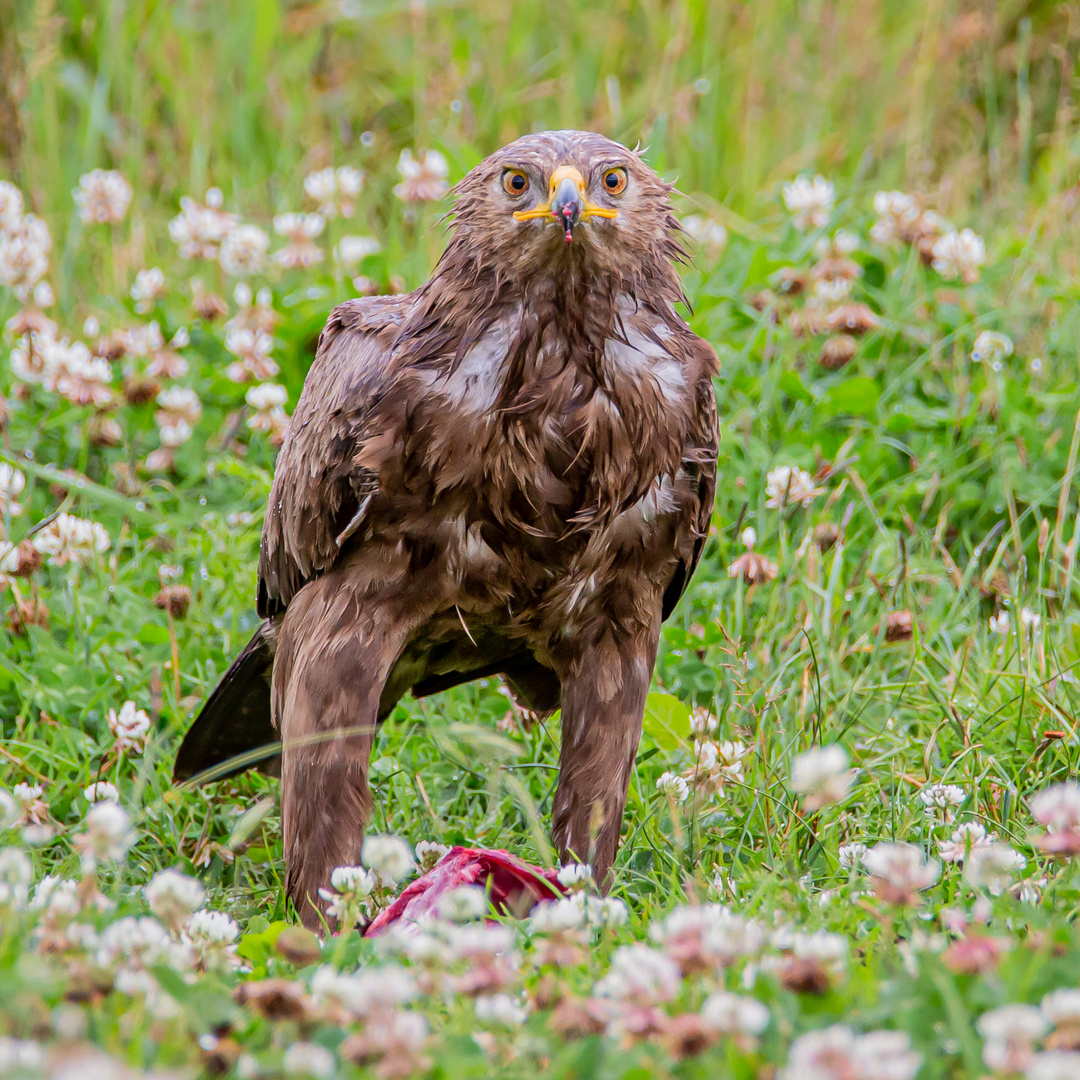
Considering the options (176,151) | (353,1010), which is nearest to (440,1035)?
(353,1010)

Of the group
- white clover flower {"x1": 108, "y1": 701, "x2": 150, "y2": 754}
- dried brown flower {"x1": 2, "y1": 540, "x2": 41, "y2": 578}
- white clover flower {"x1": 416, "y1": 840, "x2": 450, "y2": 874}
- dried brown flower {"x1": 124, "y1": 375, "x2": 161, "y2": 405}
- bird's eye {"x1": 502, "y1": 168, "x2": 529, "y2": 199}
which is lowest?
white clover flower {"x1": 416, "y1": 840, "x2": 450, "y2": 874}

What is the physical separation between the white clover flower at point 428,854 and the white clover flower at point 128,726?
926mm

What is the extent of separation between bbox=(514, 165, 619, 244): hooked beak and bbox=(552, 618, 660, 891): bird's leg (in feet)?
3.31

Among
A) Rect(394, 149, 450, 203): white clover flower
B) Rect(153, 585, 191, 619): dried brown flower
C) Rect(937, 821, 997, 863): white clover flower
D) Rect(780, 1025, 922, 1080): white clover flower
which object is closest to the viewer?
Rect(780, 1025, 922, 1080): white clover flower

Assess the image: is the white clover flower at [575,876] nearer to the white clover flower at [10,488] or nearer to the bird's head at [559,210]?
the bird's head at [559,210]

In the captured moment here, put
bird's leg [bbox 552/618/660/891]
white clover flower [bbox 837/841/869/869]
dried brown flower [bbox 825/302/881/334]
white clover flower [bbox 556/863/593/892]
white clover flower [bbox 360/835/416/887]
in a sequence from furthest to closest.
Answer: dried brown flower [bbox 825/302/881/334], bird's leg [bbox 552/618/660/891], white clover flower [bbox 837/841/869/869], white clover flower [bbox 556/863/593/892], white clover flower [bbox 360/835/416/887]

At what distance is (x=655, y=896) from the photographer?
3.49 metres

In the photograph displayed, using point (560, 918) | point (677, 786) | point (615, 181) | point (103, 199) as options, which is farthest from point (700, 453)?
point (103, 199)

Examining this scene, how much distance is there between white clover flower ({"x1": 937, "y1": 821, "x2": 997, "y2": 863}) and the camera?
3.14 m

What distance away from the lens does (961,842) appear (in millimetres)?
3281

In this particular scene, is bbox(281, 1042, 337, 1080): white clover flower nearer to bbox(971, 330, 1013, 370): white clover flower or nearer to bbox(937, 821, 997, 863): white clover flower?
bbox(937, 821, 997, 863): white clover flower

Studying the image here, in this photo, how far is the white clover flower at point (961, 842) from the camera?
3139mm

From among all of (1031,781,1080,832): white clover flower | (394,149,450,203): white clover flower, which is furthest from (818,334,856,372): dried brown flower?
(1031,781,1080,832): white clover flower

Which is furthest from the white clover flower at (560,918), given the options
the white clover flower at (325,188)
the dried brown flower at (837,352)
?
the white clover flower at (325,188)
